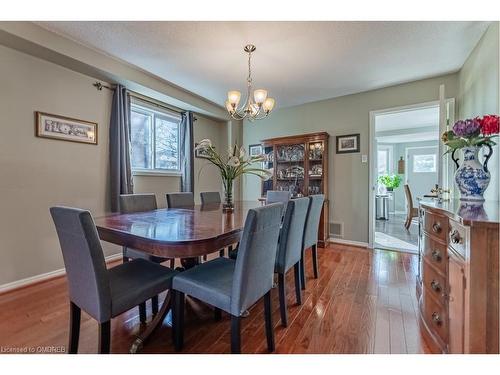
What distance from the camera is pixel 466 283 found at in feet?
3.49

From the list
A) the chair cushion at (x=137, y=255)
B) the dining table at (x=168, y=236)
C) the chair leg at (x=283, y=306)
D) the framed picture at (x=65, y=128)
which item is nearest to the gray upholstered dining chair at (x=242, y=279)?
the dining table at (x=168, y=236)

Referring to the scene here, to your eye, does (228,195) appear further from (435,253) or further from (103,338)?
(435,253)

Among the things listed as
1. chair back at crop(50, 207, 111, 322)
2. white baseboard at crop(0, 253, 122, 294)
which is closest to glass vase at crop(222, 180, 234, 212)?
chair back at crop(50, 207, 111, 322)

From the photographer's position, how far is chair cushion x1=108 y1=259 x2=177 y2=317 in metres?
1.22

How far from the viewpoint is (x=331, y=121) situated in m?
3.96

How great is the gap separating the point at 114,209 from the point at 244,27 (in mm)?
2529

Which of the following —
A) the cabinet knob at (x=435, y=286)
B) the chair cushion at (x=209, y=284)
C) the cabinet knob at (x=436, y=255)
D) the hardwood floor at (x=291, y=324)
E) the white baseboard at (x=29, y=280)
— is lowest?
the hardwood floor at (x=291, y=324)

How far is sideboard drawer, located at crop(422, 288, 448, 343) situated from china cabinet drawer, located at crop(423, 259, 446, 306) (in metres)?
0.03

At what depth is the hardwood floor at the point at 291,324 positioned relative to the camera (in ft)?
4.84

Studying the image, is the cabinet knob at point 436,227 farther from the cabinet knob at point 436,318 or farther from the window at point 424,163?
the window at point 424,163

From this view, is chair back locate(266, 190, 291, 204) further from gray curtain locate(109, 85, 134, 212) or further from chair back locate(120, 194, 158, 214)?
gray curtain locate(109, 85, 134, 212)

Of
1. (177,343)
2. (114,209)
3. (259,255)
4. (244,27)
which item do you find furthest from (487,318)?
(114,209)

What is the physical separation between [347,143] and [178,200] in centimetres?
273

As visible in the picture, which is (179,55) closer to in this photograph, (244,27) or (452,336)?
(244,27)
